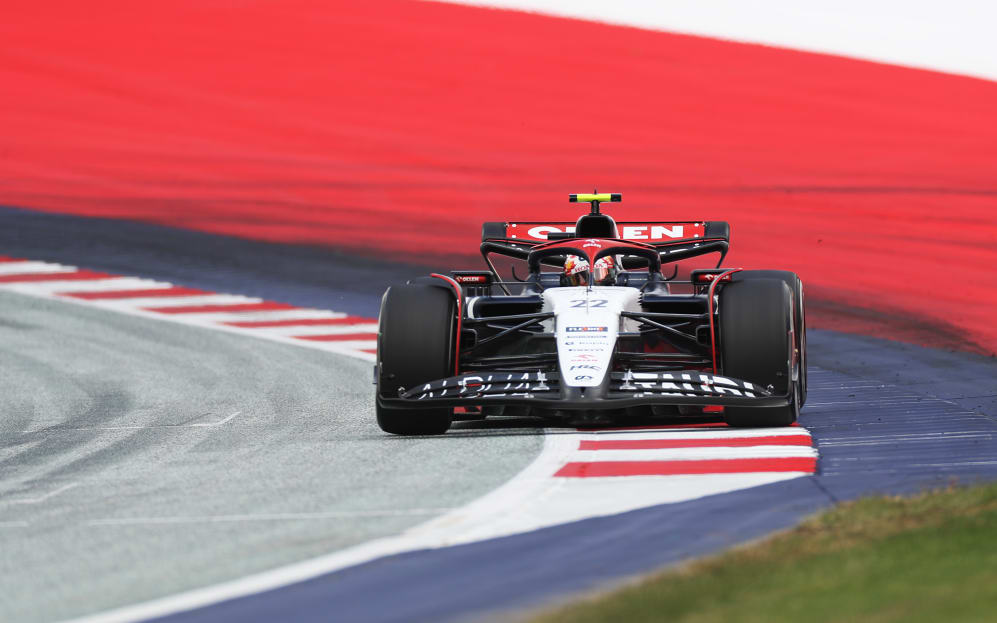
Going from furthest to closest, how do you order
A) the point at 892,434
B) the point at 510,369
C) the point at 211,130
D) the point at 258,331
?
Result: the point at 211,130 < the point at 258,331 < the point at 510,369 < the point at 892,434

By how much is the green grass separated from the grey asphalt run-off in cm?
184

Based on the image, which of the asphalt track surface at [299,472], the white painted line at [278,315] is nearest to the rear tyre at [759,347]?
the asphalt track surface at [299,472]

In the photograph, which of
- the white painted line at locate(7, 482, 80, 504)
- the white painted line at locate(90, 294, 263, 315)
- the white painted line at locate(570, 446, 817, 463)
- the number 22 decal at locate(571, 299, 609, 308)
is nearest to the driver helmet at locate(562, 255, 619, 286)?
the number 22 decal at locate(571, 299, 609, 308)

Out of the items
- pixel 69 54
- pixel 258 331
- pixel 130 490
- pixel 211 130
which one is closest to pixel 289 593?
pixel 130 490

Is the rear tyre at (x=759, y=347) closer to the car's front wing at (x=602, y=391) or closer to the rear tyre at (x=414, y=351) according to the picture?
the car's front wing at (x=602, y=391)

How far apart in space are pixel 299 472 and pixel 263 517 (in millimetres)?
1845

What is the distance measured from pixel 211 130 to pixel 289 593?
913 inches

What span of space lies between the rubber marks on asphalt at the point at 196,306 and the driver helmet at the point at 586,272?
4975 mm

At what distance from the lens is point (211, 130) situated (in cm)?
2923

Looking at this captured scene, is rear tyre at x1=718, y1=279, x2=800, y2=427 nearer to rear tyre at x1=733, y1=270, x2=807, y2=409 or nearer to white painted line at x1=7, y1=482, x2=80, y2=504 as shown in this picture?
rear tyre at x1=733, y1=270, x2=807, y2=409

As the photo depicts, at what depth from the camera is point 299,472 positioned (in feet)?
34.9

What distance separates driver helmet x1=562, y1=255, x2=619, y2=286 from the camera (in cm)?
1367

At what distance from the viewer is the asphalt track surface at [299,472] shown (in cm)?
703

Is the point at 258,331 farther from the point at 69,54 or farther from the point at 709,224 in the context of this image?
the point at 69,54
